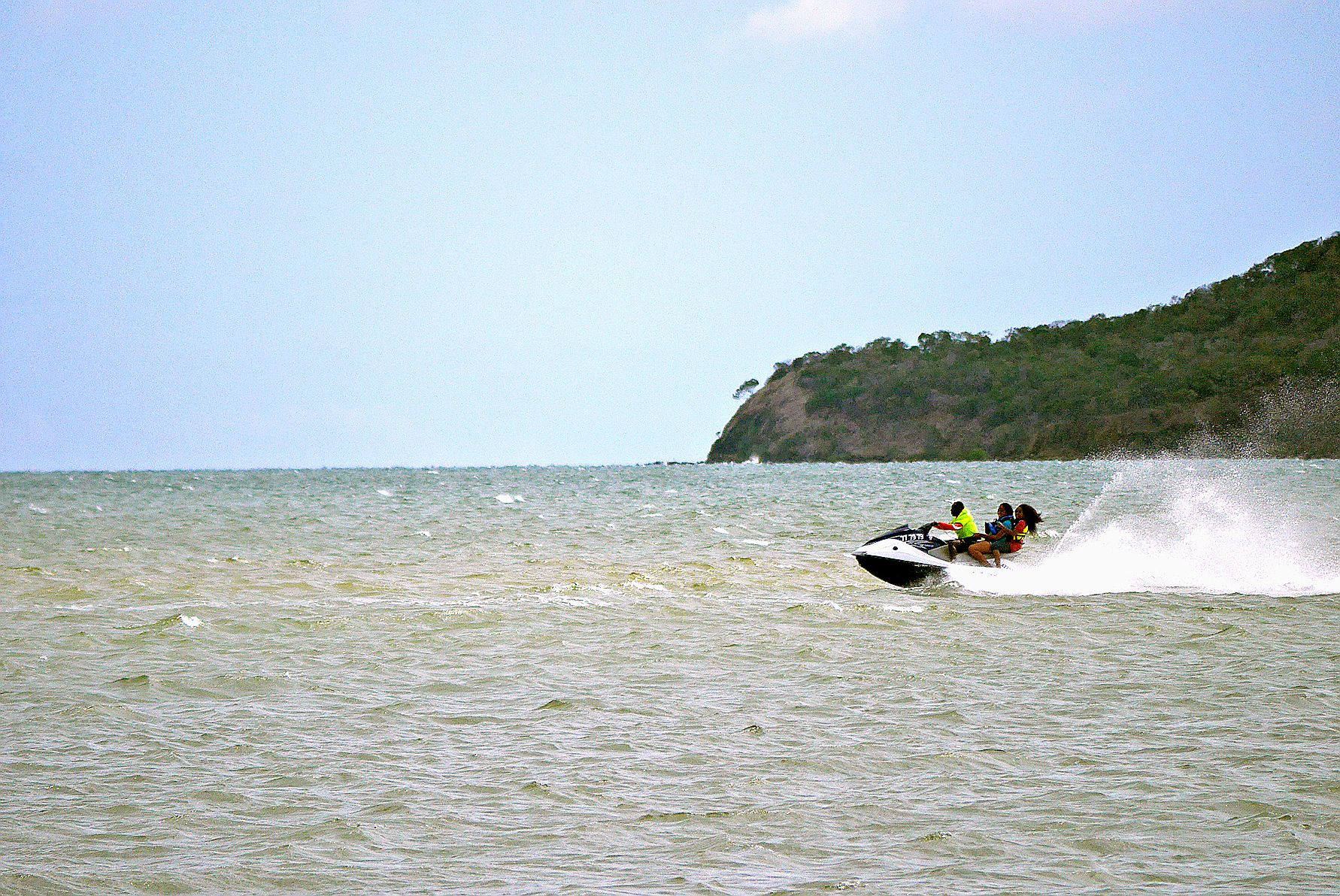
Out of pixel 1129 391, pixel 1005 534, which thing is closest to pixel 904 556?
pixel 1005 534

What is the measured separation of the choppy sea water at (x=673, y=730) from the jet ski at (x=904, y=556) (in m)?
0.64

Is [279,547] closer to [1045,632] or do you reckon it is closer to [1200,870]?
[1045,632]

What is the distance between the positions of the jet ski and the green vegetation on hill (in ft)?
438

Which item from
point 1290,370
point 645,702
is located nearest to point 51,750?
point 645,702

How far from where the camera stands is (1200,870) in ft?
22.9

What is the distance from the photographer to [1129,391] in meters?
165

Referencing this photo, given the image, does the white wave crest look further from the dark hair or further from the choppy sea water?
the dark hair

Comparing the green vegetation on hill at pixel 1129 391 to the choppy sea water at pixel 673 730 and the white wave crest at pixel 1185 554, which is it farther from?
the choppy sea water at pixel 673 730

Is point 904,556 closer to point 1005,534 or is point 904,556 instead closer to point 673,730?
point 1005,534

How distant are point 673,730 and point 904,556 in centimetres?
1207

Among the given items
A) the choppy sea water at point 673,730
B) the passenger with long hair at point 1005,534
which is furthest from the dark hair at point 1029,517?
the choppy sea water at point 673,730

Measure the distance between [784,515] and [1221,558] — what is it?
1904 cm

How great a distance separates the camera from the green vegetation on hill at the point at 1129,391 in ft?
476

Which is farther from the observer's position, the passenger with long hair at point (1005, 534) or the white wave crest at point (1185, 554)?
the passenger with long hair at point (1005, 534)
